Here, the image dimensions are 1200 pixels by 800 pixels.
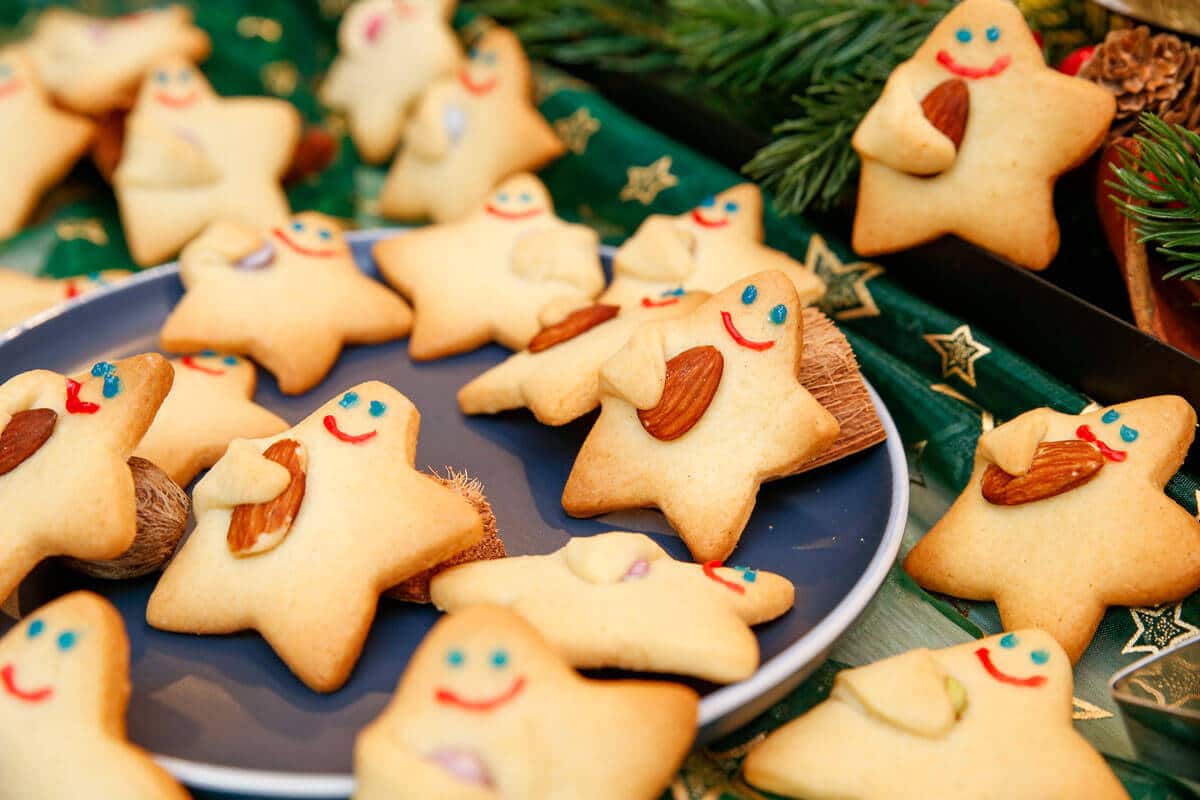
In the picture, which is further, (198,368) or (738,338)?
(198,368)

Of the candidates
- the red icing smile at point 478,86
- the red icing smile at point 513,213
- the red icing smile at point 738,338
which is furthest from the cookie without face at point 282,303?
the red icing smile at point 738,338

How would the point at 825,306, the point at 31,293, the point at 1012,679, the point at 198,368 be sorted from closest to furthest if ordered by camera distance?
the point at 1012,679 < the point at 198,368 < the point at 825,306 < the point at 31,293

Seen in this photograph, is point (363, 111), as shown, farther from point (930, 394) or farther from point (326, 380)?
point (930, 394)

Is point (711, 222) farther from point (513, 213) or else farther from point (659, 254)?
point (513, 213)

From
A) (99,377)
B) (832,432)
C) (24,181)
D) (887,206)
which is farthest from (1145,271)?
(24,181)

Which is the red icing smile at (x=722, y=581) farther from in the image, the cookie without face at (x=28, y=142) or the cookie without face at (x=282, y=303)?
the cookie without face at (x=28, y=142)

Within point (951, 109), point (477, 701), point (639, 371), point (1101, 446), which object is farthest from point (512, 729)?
point (951, 109)
